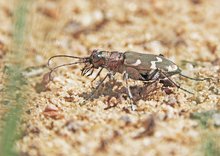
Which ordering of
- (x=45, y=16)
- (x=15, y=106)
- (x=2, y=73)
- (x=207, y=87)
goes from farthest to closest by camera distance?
(x=45, y=16) < (x=2, y=73) < (x=207, y=87) < (x=15, y=106)

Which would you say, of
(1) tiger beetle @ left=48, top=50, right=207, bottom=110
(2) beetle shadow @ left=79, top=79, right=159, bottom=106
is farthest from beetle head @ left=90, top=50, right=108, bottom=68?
(2) beetle shadow @ left=79, top=79, right=159, bottom=106

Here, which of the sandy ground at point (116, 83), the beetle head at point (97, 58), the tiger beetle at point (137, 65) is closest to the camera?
the sandy ground at point (116, 83)

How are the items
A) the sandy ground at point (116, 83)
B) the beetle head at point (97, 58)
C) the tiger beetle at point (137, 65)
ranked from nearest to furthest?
the sandy ground at point (116, 83)
the tiger beetle at point (137, 65)
the beetle head at point (97, 58)

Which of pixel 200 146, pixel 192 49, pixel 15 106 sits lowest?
pixel 200 146

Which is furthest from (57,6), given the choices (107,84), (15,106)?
(15,106)

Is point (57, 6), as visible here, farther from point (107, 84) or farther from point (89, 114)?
point (89, 114)

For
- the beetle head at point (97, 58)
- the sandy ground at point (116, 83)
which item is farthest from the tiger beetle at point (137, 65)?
the sandy ground at point (116, 83)

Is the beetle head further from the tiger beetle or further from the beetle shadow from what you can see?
the beetle shadow

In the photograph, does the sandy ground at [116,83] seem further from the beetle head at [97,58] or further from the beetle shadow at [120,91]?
the beetle head at [97,58]

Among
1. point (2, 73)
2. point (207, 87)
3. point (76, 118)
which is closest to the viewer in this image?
point (76, 118)

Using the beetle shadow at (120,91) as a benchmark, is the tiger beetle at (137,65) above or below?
above
